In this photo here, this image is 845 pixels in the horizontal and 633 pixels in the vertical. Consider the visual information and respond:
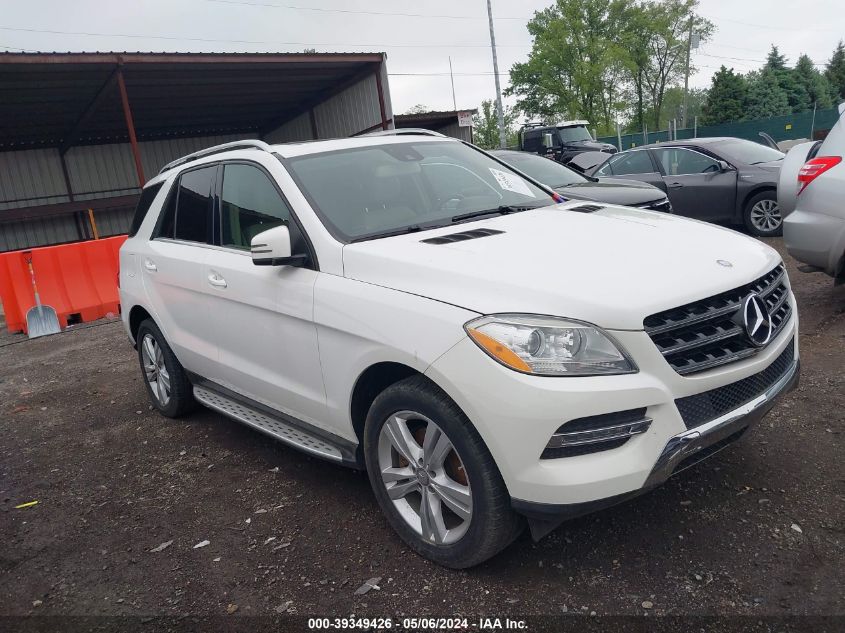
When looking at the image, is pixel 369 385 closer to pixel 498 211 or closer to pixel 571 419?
pixel 571 419

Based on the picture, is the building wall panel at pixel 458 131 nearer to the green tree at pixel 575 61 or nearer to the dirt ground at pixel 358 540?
the dirt ground at pixel 358 540

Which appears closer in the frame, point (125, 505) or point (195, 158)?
point (125, 505)

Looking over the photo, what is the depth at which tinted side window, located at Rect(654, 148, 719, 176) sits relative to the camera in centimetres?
991

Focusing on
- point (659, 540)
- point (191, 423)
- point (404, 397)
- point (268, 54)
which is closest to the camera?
point (404, 397)

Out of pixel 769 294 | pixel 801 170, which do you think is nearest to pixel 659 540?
pixel 769 294

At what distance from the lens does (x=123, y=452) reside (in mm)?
4617

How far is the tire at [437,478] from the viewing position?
97.3 inches

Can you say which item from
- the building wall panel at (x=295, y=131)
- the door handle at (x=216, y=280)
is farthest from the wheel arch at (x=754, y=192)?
the building wall panel at (x=295, y=131)

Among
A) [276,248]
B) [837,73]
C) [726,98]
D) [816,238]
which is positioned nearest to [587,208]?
[276,248]

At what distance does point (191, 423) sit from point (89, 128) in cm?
2017

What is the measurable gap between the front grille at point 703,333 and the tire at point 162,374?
346cm

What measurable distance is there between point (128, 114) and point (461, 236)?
13.9 meters

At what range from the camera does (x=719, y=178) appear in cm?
970

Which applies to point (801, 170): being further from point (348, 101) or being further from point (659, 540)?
point (348, 101)
